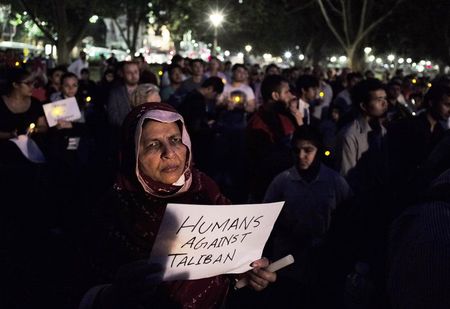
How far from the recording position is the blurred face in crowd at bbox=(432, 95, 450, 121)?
591 centimetres

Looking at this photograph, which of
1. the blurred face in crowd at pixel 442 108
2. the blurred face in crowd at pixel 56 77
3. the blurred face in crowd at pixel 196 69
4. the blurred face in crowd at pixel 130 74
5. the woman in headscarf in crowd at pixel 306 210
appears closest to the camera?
the woman in headscarf in crowd at pixel 306 210

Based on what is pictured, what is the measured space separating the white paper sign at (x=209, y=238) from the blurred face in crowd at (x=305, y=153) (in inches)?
82.0

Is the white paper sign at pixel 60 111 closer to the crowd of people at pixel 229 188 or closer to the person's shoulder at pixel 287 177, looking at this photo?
the crowd of people at pixel 229 188

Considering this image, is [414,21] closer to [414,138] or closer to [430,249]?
[414,138]

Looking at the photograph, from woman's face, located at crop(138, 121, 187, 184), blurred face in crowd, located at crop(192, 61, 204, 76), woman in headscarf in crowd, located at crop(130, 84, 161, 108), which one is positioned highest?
blurred face in crowd, located at crop(192, 61, 204, 76)

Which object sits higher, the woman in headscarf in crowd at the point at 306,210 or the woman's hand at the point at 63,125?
the woman's hand at the point at 63,125

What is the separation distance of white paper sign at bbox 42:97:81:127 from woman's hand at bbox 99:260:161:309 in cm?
496

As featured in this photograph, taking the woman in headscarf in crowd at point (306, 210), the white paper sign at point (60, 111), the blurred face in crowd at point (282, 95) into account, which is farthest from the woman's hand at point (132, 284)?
the white paper sign at point (60, 111)

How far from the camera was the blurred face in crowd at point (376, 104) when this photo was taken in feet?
17.7

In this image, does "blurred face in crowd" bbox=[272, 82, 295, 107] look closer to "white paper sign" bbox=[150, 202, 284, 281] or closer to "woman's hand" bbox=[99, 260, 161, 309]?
"white paper sign" bbox=[150, 202, 284, 281]

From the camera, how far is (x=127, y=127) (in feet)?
8.50

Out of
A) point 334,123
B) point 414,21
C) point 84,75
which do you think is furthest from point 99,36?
point 334,123

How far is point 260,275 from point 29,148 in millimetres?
4336

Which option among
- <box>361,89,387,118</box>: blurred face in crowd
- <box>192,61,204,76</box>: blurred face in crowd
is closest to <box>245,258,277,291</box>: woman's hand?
<box>361,89,387,118</box>: blurred face in crowd
